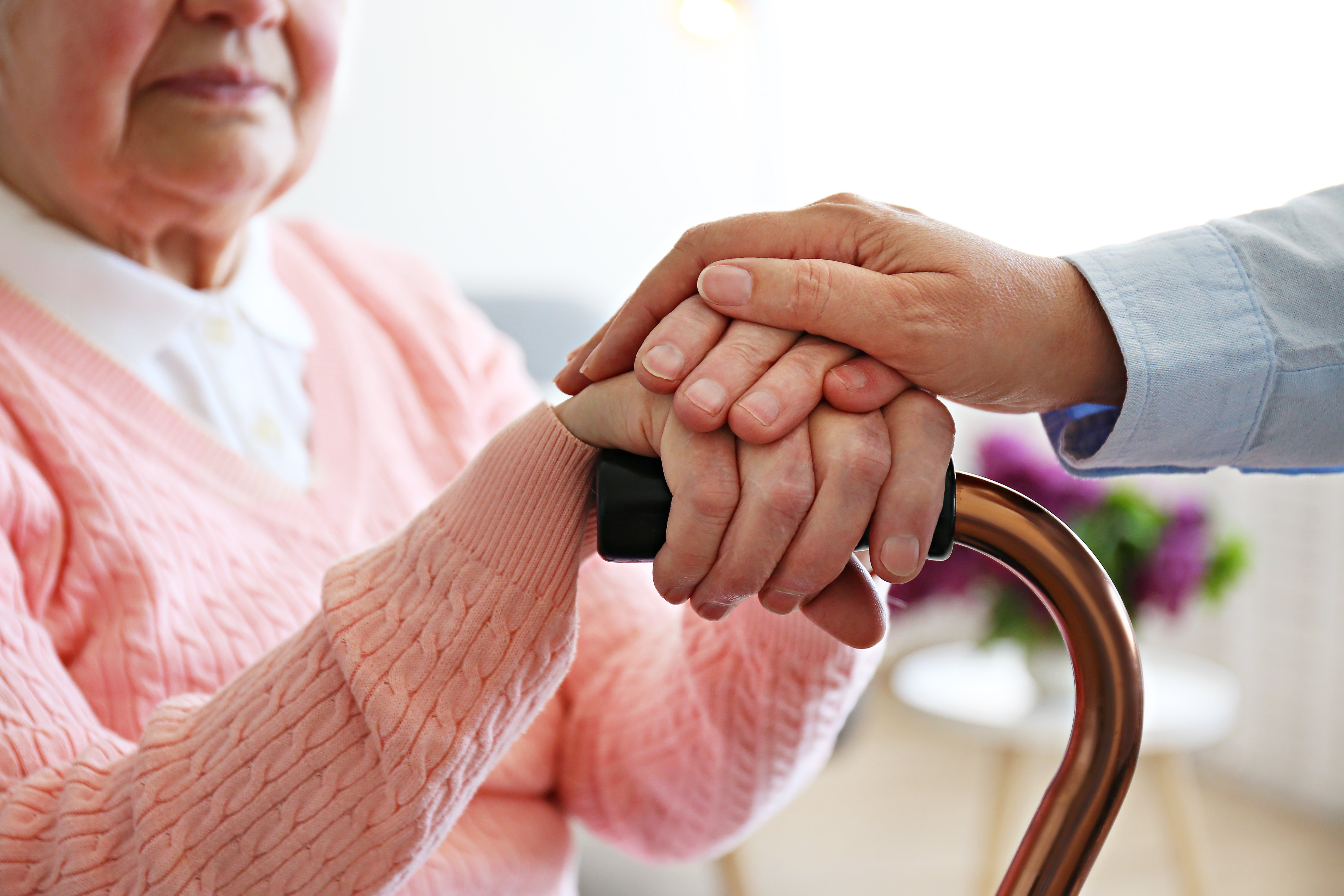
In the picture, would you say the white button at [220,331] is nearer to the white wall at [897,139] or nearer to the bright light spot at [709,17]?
the white wall at [897,139]

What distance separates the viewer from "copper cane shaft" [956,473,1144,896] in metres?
0.50

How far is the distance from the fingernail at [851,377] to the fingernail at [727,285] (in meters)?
0.06

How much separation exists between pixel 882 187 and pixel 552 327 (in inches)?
51.6

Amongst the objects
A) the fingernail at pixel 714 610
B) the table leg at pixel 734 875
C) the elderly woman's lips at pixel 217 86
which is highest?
the elderly woman's lips at pixel 217 86

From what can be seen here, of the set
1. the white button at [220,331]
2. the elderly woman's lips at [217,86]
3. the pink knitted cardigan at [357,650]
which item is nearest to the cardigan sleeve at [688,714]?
the pink knitted cardigan at [357,650]

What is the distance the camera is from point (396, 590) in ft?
1.90

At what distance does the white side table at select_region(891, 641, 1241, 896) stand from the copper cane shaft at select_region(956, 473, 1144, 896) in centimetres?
107

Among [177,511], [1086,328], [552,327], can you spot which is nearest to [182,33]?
[177,511]

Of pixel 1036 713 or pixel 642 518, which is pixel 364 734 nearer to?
pixel 642 518

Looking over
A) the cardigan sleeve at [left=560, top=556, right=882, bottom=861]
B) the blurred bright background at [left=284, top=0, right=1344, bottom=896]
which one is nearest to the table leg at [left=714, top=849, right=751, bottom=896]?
the blurred bright background at [left=284, top=0, right=1344, bottom=896]

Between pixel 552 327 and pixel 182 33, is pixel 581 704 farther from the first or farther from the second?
pixel 552 327

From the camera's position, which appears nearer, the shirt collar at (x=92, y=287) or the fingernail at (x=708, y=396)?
the fingernail at (x=708, y=396)

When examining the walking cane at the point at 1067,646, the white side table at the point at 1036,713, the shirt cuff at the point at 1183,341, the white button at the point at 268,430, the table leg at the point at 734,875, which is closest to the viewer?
the walking cane at the point at 1067,646

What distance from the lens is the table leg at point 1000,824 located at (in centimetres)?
169
